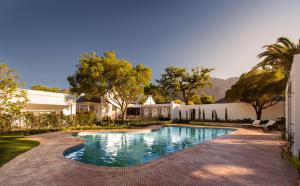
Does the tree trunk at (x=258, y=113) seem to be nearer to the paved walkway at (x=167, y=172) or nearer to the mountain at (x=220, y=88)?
the paved walkway at (x=167, y=172)

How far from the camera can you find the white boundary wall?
27.2 metres

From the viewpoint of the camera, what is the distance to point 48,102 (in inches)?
930

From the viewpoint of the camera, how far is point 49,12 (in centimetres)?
2006

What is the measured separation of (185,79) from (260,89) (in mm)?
19530

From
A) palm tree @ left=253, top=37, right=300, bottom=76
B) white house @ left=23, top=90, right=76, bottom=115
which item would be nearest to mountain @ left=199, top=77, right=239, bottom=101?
white house @ left=23, top=90, right=76, bottom=115

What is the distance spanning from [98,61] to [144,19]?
10964 millimetres

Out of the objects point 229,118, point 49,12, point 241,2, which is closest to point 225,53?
point 241,2

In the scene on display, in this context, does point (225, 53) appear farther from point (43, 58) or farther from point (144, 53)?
point (43, 58)

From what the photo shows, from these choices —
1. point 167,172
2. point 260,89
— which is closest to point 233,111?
point 260,89

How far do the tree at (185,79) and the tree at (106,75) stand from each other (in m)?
14.4

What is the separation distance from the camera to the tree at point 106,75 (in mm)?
27681

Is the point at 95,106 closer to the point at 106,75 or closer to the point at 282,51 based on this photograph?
the point at 106,75

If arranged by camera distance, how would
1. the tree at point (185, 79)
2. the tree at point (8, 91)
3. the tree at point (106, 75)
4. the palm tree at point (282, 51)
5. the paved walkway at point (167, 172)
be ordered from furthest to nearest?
1. the tree at point (185, 79)
2. the tree at point (106, 75)
3. the palm tree at point (282, 51)
4. the tree at point (8, 91)
5. the paved walkway at point (167, 172)

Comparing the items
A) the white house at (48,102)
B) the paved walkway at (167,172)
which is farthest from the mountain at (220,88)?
the paved walkway at (167,172)
